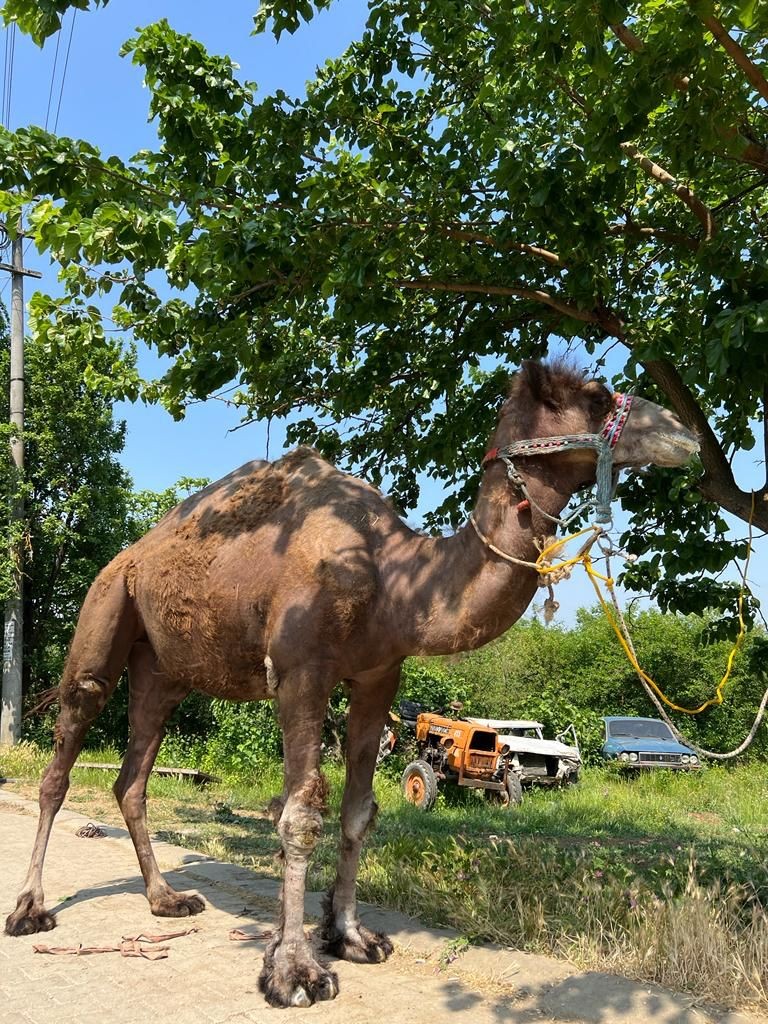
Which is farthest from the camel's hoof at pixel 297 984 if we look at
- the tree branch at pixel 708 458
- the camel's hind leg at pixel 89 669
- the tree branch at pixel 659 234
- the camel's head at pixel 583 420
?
the tree branch at pixel 659 234

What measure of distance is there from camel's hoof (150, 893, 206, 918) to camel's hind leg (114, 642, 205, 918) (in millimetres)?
12

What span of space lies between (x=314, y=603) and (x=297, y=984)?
6.14ft

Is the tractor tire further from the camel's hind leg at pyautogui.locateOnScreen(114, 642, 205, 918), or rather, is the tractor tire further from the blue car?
the camel's hind leg at pyautogui.locateOnScreen(114, 642, 205, 918)

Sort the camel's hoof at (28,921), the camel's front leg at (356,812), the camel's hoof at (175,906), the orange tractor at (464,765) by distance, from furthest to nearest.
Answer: the orange tractor at (464,765)
the camel's hoof at (175,906)
the camel's hoof at (28,921)
the camel's front leg at (356,812)

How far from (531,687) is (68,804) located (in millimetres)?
13484

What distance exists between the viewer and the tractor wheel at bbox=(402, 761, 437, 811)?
14.1 meters

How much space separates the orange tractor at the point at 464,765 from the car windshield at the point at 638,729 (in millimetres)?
4065

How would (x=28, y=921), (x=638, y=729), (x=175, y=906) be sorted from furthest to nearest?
(x=638, y=729) < (x=175, y=906) < (x=28, y=921)

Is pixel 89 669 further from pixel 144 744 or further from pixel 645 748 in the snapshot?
pixel 645 748

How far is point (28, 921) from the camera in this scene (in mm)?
5723

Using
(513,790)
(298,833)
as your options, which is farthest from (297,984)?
(513,790)

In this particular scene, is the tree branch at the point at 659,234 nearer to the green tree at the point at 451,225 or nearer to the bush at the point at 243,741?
the green tree at the point at 451,225

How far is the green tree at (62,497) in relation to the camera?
18281mm

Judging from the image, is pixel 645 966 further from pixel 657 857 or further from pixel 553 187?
pixel 553 187
